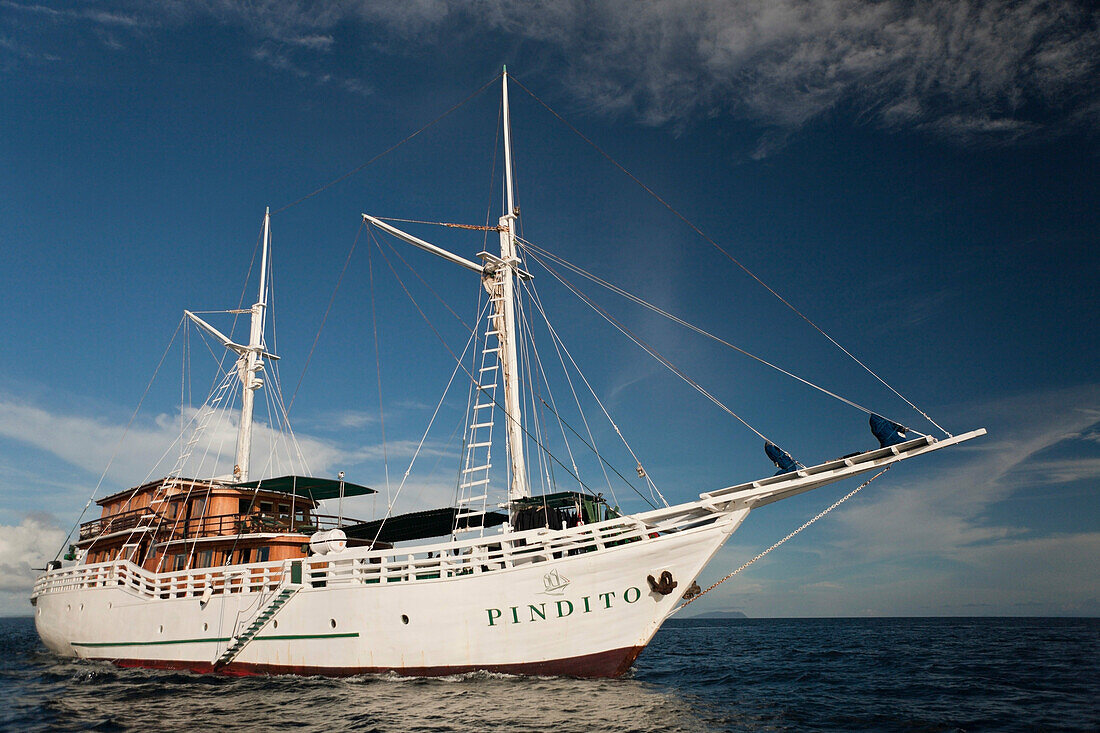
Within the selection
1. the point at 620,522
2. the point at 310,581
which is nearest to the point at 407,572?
the point at 310,581

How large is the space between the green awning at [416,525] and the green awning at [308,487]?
2986 millimetres

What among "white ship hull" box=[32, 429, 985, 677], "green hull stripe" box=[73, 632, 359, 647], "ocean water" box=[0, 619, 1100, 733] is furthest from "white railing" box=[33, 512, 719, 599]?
"ocean water" box=[0, 619, 1100, 733]

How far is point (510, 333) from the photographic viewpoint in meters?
20.9

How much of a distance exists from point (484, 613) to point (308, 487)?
11.7 meters

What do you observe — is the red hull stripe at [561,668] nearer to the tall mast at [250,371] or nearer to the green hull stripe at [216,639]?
the green hull stripe at [216,639]

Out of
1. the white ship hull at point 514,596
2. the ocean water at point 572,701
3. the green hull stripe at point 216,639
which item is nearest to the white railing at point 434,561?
the white ship hull at point 514,596

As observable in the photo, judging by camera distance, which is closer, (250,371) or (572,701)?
(572,701)

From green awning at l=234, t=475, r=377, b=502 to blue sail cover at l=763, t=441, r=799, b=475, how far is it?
1696 centimetres

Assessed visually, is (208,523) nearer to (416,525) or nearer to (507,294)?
(416,525)

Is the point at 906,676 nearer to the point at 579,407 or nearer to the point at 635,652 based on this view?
the point at 635,652

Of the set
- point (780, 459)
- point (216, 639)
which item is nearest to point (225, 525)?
point (216, 639)

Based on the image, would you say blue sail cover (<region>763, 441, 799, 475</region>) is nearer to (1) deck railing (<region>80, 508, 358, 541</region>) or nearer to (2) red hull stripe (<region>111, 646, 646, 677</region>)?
(2) red hull stripe (<region>111, 646, 646, 677</region>)

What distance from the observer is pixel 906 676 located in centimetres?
1947

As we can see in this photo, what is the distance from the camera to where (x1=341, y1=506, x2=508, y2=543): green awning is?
20.4 m
